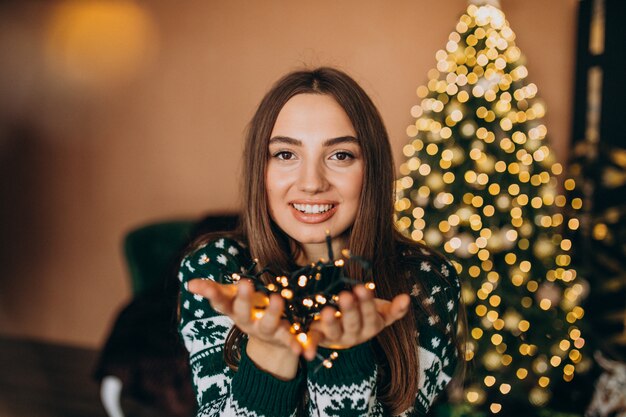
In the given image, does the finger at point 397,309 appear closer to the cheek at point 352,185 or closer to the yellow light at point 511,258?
the cheek at point 352,185

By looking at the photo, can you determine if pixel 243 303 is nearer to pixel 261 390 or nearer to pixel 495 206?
pixel 261 390

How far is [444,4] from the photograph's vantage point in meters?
2.92

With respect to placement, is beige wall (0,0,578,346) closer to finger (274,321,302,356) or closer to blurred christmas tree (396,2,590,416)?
blurred christmas tree (396,2,590,416)

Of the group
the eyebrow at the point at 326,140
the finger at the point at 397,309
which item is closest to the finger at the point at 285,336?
the finger at the point at 397,309

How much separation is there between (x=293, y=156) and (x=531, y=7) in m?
2.38

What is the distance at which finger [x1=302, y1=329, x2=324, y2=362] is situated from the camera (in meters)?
0.67

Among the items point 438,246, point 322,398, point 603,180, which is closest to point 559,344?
point 438,246

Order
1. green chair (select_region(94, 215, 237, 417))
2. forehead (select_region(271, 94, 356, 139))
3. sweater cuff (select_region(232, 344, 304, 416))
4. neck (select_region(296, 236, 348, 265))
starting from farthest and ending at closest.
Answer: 1. green chair (select_region(94, 215, 237, 417))
2. neck (select_region(296, 236, 348, 265))
3. forehead (select_region(271, 94, 356, 139))
4. sweater cuff (select_region(232, 344, 304, 416))

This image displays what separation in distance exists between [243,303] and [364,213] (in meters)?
0.54

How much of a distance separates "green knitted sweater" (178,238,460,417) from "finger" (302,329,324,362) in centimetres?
17

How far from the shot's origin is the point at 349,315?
0.67m

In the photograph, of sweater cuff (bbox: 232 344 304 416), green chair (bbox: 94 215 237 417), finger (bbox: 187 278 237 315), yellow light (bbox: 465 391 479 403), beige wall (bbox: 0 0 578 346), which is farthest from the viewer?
beige wall (bbox: 0 0 578 346)

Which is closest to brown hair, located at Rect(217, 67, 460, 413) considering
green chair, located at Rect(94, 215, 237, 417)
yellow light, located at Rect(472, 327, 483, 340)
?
green chair, located at Rect(94, 215, 237, 417)

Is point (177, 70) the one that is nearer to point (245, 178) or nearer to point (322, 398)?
point (245, 178)
